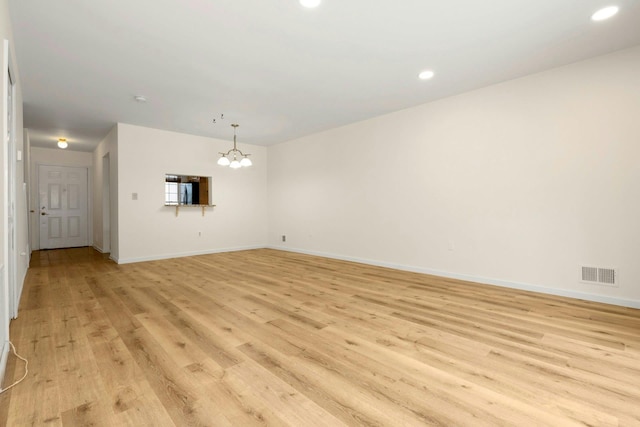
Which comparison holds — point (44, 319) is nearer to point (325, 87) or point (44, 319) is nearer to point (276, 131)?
point (325, 87)

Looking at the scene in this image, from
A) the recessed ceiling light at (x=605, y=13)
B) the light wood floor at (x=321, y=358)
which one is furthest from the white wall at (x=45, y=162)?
the recessed ceiling light at (x=605, y=13)

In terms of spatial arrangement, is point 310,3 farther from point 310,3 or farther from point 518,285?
point 518,285

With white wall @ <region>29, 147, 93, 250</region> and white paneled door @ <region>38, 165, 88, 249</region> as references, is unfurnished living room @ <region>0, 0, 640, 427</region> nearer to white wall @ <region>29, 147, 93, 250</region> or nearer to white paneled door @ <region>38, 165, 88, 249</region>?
white wall @ <region>29, 147, 93, 250</region>

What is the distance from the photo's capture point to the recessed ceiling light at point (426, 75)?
3711 millimetres

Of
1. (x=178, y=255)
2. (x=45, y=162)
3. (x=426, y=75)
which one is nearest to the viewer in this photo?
(x=426, y=75)

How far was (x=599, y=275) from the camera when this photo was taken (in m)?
3.35

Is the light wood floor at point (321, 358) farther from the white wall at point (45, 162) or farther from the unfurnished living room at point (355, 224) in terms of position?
the white wall at point (45, 162)

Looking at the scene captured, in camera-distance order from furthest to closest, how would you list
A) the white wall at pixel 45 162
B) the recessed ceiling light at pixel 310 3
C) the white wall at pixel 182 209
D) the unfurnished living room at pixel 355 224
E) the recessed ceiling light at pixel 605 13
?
the white wall at pixel 45 162
the white wall at pixel 182 209
the recessed ceiling light at pixel 605 13
the recessed ceiling light at pixel 310 3
the unfurnished living room at pixel 355 224

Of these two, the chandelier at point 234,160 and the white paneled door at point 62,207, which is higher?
the chandelier at point 234,160

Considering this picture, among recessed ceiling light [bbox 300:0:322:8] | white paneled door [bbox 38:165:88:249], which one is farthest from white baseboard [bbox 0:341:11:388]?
white paneled door [bbox 38:165:88:249]

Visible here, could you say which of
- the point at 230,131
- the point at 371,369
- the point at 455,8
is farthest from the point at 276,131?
the point at 371,369

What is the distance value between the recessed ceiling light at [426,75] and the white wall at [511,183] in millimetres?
886

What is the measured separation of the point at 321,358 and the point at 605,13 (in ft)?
12.0

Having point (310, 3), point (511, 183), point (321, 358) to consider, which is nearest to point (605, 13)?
point (511, 183)
